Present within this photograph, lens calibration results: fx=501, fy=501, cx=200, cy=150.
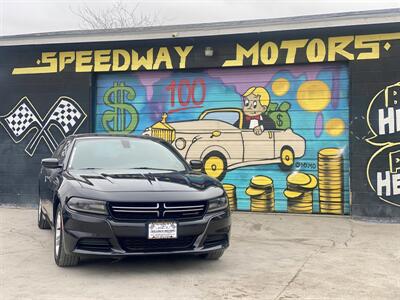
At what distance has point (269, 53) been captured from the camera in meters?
10.1

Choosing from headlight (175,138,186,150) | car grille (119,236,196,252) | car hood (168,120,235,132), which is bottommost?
car grille (119,236,196,252)

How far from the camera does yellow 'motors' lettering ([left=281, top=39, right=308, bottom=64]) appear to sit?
32.4ft

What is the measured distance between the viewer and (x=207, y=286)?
5.09 metres

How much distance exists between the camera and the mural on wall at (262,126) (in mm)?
9859

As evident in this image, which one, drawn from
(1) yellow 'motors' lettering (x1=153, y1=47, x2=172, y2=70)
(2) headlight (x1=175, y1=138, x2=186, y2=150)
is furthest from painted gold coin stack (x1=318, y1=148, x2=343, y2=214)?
(1) yellow 'motors' lettering (x1=153, y1=47, x2=172, y2=70)

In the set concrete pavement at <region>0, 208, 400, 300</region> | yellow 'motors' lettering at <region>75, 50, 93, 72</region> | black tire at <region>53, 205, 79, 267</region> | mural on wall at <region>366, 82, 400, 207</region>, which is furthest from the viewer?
yellow 'motors' lettering at <region>75, 50, 93, 72</region>

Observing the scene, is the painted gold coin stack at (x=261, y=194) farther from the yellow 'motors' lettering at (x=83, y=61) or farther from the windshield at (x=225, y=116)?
the yellow 'motors' lettering at (x=83, y=61)

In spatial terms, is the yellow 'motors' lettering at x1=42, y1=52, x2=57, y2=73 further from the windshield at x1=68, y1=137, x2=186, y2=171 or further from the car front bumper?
the car front bumper

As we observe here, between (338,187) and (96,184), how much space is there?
583cm

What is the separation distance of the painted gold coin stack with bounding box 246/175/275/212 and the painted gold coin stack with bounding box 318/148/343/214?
3.22ft

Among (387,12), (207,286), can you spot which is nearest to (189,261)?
(207,286)

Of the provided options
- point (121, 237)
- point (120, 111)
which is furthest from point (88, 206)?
point (120, 111)

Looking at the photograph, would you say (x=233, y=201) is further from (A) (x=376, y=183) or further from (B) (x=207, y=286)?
(B) (x=207, y=286)

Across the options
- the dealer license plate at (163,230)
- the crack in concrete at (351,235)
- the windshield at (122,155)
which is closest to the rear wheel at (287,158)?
the crack in concrete at (351,235)
